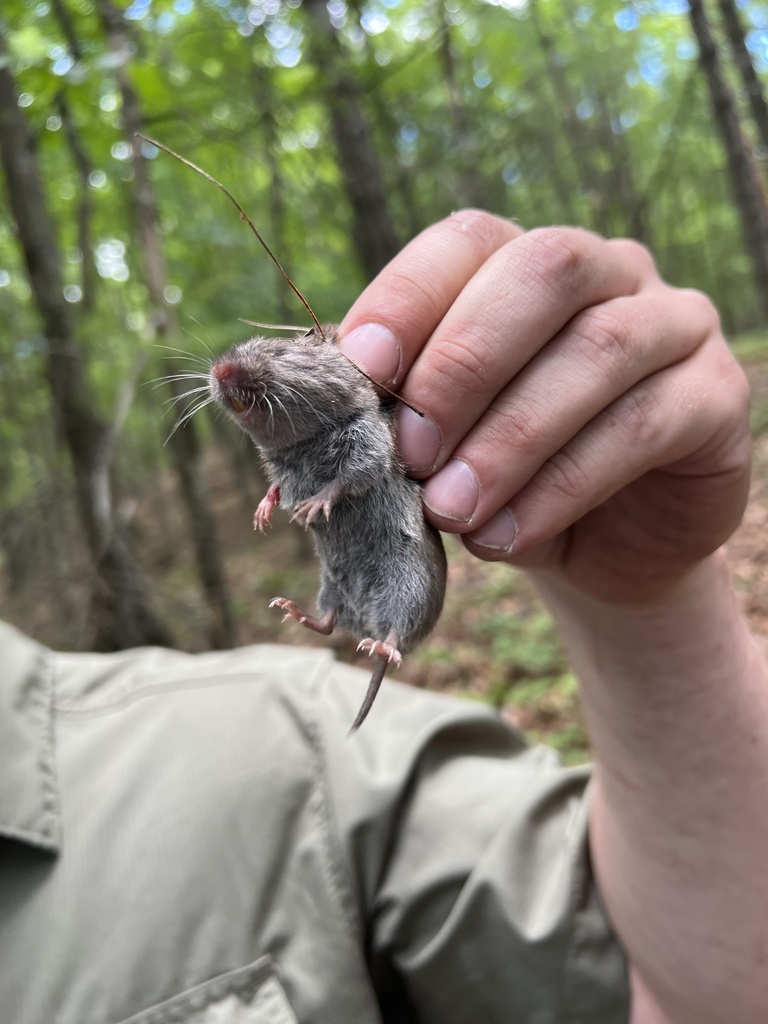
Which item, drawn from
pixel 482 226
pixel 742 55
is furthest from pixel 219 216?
pixel 482 226

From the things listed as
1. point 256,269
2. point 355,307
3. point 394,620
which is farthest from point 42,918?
point 256,269

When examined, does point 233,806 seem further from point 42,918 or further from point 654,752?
point 654,752

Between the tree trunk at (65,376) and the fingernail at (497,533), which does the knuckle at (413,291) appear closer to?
the fingernail at (497,533)

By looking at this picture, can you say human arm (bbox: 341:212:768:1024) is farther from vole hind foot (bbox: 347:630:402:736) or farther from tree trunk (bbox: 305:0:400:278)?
tree trunk (bbox: 305:0:400:278)

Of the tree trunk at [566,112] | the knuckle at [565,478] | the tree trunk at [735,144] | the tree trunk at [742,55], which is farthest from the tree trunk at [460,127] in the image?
the knuckle at [565,478]

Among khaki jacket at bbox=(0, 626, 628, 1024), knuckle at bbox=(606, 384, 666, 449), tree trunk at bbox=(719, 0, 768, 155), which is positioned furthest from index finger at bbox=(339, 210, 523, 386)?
tree trunk at bbox=(719, 0, 768, 155)
